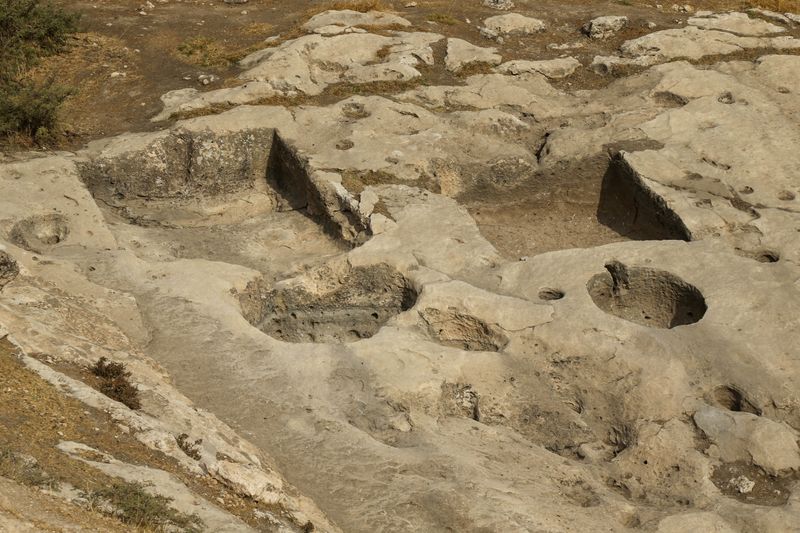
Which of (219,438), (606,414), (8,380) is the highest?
(8,380)

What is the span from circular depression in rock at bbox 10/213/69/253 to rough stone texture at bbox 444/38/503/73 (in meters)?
7.52

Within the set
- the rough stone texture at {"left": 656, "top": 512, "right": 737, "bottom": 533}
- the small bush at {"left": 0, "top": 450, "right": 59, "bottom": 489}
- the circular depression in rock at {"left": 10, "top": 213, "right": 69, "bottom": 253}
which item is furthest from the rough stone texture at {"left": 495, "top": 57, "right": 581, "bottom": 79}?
the small bush at {"left": 0, "top": 450, "right": 59, "bottom": 489}

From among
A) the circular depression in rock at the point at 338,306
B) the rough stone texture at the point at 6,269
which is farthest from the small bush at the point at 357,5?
the rough stone texture at the point at 6,269

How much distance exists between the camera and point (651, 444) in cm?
827

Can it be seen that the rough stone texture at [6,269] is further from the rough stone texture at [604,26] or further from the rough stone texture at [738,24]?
the rough stone texture at [738,24]

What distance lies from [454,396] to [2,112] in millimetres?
8153

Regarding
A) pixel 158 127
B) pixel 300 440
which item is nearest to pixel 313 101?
pixel 158 127

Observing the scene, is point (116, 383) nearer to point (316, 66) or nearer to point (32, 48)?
point (316, 66)

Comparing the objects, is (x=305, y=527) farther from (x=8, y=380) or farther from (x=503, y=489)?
(x=8, y=380)

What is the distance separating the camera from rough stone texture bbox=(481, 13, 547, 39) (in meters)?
17.4

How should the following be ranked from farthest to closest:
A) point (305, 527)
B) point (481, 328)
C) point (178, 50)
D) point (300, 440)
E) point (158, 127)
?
1. point (178, 50)
2. point (158, 127)
3. point (481, 328)
4. point (300, 440)
5. point (305, 527)

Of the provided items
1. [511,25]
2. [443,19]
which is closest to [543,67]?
[511,25]

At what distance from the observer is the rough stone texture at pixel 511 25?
17.4 metres

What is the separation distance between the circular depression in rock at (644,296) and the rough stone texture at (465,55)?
6545 millimetres
